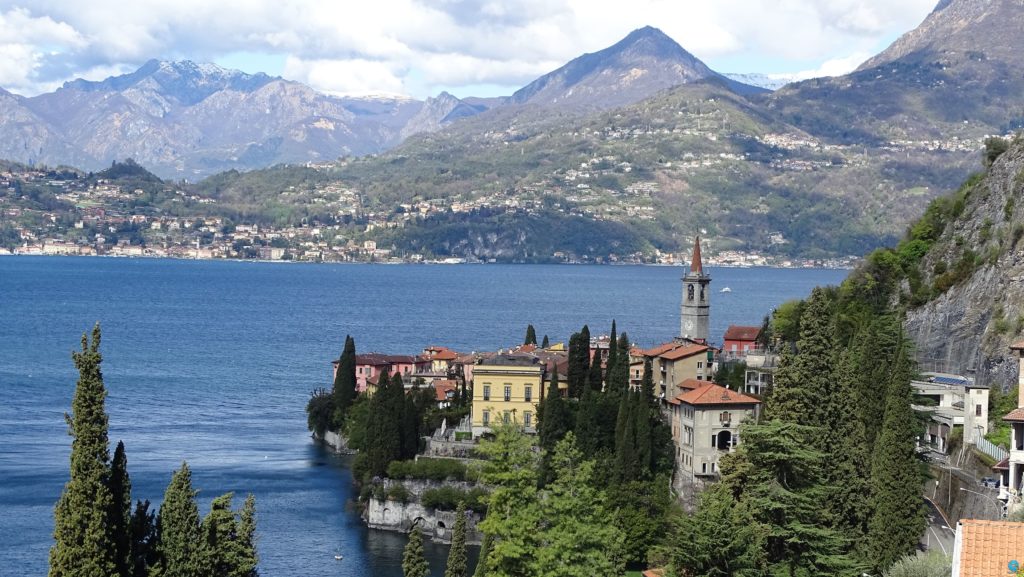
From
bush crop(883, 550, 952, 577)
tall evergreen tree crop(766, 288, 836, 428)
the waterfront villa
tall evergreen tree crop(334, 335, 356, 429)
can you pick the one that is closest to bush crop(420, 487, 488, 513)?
the waterfront villa

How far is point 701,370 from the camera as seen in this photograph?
215ft

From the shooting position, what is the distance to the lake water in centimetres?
5828

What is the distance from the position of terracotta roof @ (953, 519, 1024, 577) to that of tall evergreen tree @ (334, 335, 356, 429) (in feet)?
203

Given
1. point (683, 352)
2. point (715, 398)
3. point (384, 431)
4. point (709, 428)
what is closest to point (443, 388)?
point (384, 431)

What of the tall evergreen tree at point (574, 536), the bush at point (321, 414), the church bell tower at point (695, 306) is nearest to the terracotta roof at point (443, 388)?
the bush at point (321, 414)

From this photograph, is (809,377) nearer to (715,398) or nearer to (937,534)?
(937,534)

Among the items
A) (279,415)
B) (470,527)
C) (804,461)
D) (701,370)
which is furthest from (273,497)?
(804,461)

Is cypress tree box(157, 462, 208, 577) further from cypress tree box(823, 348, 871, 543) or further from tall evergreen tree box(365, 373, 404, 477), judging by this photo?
tall evergreen tree box(365, 373, 404, 477)

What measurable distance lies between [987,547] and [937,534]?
68.4 ft

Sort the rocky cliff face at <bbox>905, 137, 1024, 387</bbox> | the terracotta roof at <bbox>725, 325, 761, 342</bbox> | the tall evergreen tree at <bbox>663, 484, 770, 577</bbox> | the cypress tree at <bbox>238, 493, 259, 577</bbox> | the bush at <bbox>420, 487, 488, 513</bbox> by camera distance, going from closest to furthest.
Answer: the tall evergreen tree at <bbox>663, 484, 770, 577</bbox> < the cypress tree at <bbox>238, 493, 259, 577</bbox> < the rocky cliff face at <bbox>905, 137, 1024, 387</bbox> < the bush at <bbox>420, 487, 488, 513</bbox> < the terracotta roof at <bbox>725, 325, 761, 342</bbox>

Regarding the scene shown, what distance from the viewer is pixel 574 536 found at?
98.5 ft

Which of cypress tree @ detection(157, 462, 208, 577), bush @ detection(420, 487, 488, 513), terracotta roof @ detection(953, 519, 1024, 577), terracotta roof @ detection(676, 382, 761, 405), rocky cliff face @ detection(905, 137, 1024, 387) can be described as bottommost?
bush @ detection(420, 487, 488, 513)

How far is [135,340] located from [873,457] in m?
115

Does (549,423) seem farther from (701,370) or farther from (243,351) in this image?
(243,351)
